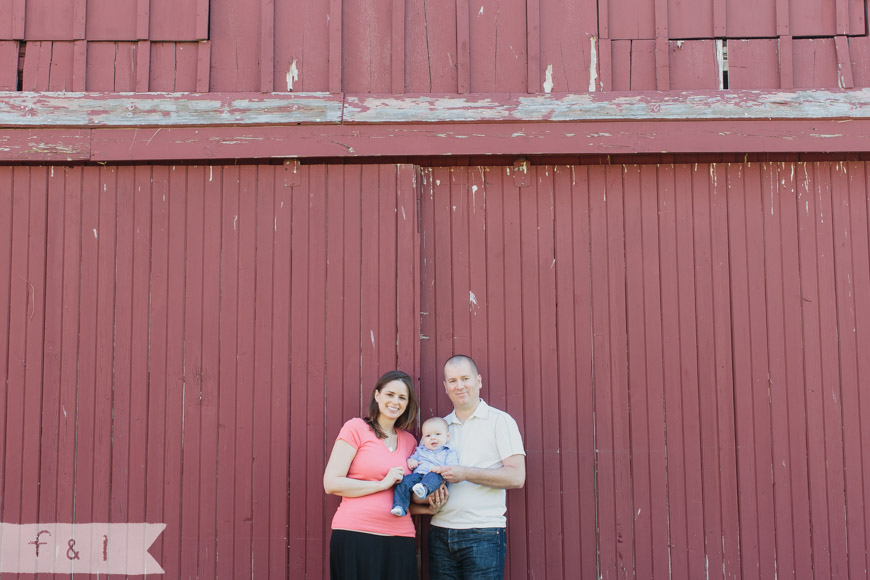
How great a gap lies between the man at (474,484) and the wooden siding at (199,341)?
52 centimetres

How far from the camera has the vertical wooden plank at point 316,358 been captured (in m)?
4.38

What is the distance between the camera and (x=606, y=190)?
15.4ft

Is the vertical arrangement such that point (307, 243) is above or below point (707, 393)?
above

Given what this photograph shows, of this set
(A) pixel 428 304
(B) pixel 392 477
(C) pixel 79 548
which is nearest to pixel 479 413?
(B) pixel 392 477

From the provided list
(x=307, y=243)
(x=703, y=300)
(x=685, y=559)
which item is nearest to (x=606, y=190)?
(x=703, y=300)

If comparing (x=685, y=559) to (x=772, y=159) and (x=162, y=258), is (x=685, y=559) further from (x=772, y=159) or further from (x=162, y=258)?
(x=162, y=258)

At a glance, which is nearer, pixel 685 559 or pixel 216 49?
pixel 685 559

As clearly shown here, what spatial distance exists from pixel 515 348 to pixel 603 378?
556 mm

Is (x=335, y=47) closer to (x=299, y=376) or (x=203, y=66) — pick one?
(x=203, y=66)

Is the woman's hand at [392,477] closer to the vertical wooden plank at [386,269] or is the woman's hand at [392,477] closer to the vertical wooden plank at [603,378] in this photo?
the vertical wooden plank at [386,269]

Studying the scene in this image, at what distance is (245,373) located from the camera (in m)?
4.49

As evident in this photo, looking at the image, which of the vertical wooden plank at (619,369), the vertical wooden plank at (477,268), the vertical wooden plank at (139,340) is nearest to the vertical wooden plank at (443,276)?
the vertical wooden plank at (477,268)

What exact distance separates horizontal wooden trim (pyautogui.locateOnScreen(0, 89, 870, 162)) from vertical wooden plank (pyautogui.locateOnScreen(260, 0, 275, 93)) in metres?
0.12

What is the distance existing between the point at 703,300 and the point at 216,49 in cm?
336
